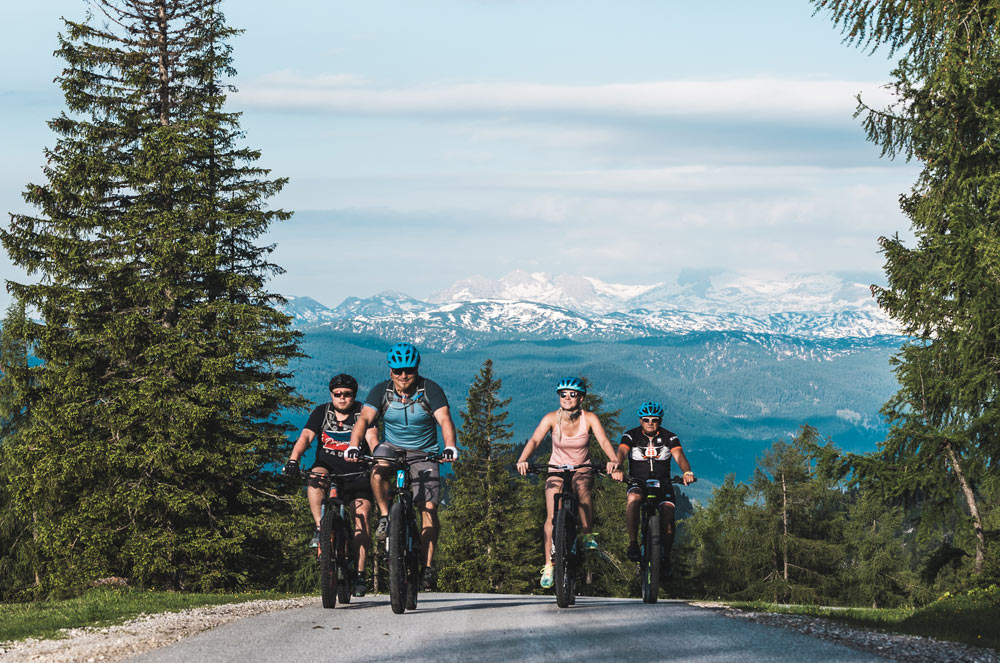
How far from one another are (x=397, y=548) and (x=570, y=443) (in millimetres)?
2327

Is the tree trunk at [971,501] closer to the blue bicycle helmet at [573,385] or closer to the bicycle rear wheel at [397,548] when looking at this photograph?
the blue bicycle helmet at [573,385]

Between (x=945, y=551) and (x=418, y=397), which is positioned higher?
(x=418, y=397)

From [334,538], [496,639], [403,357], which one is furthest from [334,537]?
[496,639]

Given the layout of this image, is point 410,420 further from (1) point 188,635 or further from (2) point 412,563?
(1) point 188,635

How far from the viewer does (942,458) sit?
18484mm

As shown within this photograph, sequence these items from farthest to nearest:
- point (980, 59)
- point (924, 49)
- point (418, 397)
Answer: point (924, 49) → point (980, 59) → point (418, 397)

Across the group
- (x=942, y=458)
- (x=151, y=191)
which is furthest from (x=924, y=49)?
(x=151, y=191)

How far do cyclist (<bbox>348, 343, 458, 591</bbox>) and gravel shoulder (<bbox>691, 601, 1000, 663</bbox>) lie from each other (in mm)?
3782

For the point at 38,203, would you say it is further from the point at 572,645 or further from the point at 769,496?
the point at 769,496

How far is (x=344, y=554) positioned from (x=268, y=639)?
7.44 feet

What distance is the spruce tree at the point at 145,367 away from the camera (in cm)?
2352

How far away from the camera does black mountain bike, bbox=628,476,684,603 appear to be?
1235cm

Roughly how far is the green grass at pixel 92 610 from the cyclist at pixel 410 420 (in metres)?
3.25

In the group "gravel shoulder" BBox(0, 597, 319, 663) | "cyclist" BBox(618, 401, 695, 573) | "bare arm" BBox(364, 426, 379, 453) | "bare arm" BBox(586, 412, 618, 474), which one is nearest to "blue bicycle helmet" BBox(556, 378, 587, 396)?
"bare arm" BBox(586, 412, 618, 474)
